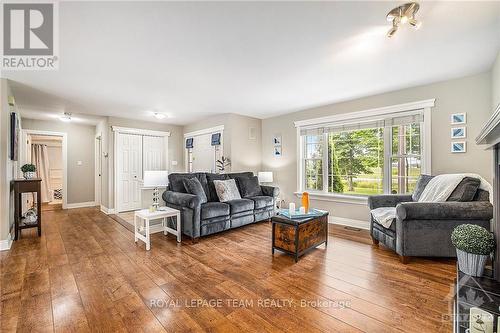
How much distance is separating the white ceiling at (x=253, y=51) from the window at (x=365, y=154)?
59 cm

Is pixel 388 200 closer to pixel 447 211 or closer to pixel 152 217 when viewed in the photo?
pixel 447 211

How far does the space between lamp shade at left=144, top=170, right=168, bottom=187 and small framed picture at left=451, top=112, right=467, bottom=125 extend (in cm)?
441

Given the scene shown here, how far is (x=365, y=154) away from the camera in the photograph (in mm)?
4195

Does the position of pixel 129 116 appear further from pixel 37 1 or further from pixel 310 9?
pixel 310 9

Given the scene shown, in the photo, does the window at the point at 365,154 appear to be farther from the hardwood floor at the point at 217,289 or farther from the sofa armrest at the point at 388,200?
the hardwood floor at the point at 217,289

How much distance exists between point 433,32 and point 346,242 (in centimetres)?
269

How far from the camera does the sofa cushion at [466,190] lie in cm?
256

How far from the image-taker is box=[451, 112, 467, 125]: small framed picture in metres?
3.17

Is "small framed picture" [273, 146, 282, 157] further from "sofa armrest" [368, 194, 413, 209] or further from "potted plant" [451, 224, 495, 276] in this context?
"potted plant" [451, 224, 495, 276]

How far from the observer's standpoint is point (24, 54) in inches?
99.3

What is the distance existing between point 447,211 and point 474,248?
25.7 inches

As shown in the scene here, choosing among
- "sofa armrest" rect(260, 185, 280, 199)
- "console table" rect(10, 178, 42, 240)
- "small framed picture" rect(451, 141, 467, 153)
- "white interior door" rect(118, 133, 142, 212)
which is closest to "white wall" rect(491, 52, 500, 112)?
"small framed picture" rect(451, 141, 467, 153)

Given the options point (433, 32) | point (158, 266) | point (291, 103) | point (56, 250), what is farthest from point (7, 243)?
point (433, 32)

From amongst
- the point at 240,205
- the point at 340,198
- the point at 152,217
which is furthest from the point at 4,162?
the point at 340,198
